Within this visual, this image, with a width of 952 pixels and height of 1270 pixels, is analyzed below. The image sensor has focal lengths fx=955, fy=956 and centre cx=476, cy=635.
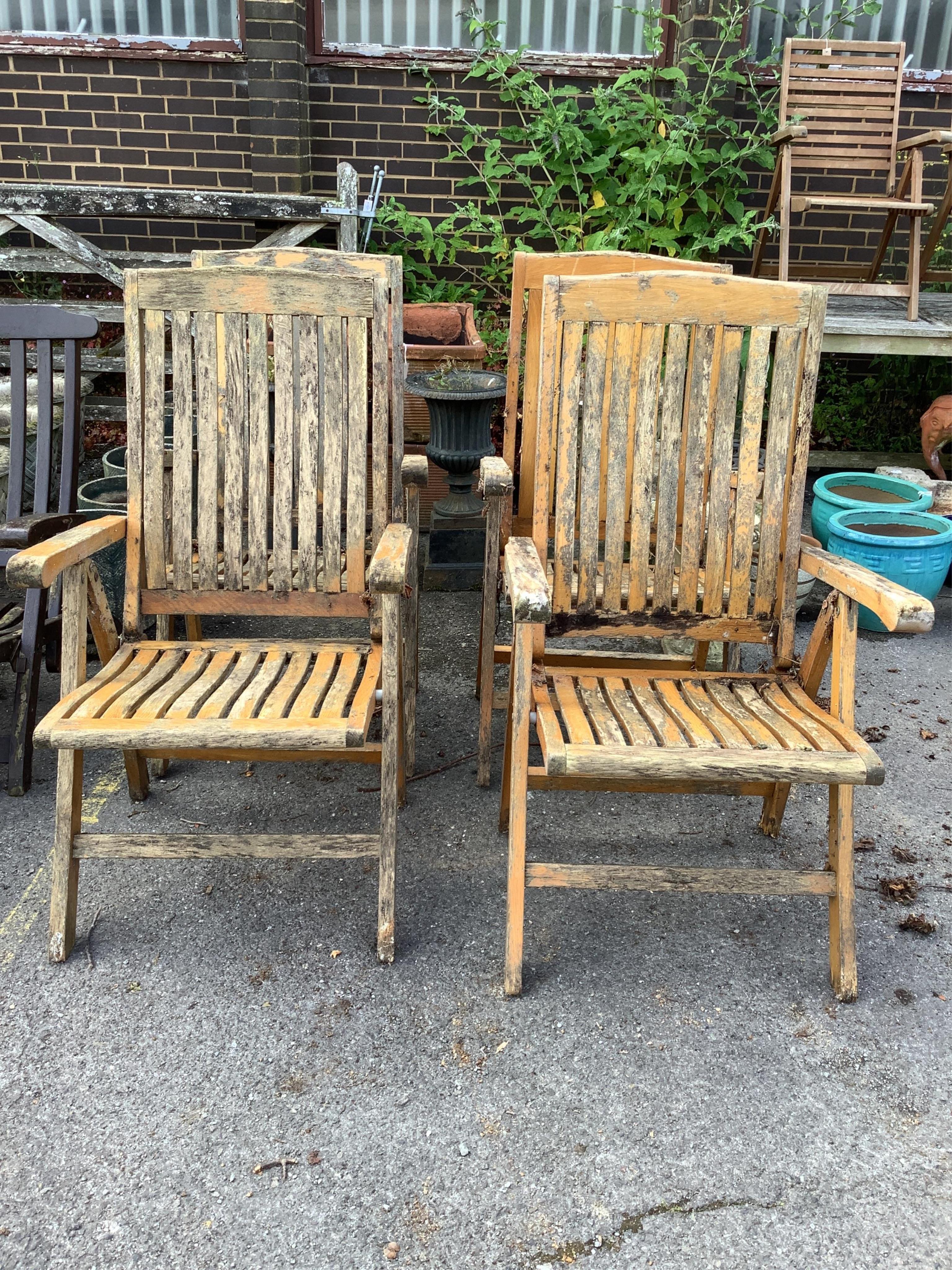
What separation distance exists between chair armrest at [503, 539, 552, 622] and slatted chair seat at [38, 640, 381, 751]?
43 centimetres

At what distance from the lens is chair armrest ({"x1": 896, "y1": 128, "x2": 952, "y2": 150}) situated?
4.49 metres

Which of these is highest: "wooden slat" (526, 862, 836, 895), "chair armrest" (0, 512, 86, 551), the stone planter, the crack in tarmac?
the stone planter

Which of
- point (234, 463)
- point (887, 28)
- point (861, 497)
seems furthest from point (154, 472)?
point (887, 28)

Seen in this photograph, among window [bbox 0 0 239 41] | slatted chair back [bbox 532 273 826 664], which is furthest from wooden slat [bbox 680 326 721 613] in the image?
window [bbox 0 0 239 41]

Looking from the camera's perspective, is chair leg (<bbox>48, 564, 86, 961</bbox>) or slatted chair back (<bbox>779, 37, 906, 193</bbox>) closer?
chair leg (<bbox>48, 564, 86, 961</bbox>)

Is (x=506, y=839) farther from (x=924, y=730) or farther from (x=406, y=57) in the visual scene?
(x=406, y=57)

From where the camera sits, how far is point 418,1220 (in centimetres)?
161

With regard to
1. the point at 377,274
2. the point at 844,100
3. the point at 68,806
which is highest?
the point at 844,100

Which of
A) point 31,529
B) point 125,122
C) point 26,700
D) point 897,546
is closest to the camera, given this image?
point 31,529

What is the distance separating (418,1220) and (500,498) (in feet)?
5.86

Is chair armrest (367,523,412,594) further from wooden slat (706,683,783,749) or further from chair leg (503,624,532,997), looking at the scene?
wooden slat (706,683,783,749)

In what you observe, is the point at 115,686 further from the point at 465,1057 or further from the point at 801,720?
the point at 801,720

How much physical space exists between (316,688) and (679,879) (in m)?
0.93

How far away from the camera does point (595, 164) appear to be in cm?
557
